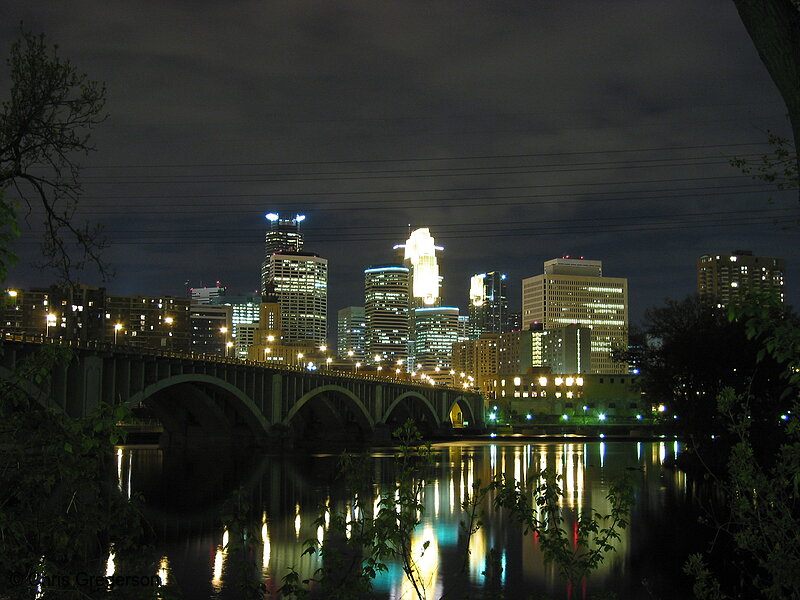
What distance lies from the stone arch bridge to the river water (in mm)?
6104

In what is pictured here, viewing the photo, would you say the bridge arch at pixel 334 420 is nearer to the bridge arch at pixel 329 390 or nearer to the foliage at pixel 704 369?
the bridge arch at pixel 329 390

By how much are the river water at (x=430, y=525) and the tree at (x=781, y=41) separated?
703cm

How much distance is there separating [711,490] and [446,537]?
25976 mm

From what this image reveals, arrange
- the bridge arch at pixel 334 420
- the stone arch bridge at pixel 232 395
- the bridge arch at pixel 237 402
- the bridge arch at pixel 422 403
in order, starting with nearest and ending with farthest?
the stone arch bridge at pixel 232 395 < the bridge arch at pixel 237 402 < the bridge arch at pixel 334 420 < the bridge arch at pixel 422 403

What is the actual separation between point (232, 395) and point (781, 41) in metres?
84.9

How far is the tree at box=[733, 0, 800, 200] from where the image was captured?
843 centimetres

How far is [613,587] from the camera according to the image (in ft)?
97.7

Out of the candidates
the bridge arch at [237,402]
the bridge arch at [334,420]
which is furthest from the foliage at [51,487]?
the bridge arch at [334,420]

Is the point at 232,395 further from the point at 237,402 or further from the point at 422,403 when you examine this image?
the point at 422,403

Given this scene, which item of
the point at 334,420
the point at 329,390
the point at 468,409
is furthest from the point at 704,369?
the point at 468,409

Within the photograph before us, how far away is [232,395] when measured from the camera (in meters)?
89.9

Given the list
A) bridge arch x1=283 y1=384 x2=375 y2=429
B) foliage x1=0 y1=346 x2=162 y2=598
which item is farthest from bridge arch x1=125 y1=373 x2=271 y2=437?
foliage x1=0 y1=346 x2=162 y2=598

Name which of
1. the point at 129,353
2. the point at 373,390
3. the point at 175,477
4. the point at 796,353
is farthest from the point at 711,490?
the point at 373,390

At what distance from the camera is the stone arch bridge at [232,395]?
60406mm
